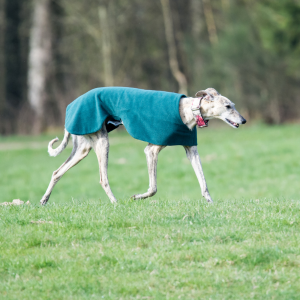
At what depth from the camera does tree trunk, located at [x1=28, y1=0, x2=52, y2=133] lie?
35.0 metres

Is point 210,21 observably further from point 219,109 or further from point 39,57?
point 219,109

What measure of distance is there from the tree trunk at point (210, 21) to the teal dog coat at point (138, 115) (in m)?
34.7

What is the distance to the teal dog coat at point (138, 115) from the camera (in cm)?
759

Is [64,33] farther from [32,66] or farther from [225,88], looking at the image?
[225,88]

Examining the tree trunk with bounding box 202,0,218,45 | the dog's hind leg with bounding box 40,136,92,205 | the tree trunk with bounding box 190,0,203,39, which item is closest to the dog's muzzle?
the dog's hind leg with bounding box 40,136,92,205

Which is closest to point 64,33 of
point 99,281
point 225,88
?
point 225,88

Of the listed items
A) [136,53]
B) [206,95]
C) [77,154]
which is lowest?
[77,154]

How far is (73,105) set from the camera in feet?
27.1

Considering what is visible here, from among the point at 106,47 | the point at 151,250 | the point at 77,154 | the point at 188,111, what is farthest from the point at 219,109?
the point at 106,47

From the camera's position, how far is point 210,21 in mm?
41844

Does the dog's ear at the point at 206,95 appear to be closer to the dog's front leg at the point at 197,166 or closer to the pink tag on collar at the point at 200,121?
the pink tag on collar at the point at 200,121

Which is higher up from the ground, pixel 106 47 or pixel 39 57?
pixel 106 47

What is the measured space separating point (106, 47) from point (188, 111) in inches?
1154

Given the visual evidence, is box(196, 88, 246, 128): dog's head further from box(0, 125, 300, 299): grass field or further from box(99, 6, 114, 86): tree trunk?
box(99, 6, 114, 86): tree trunk
